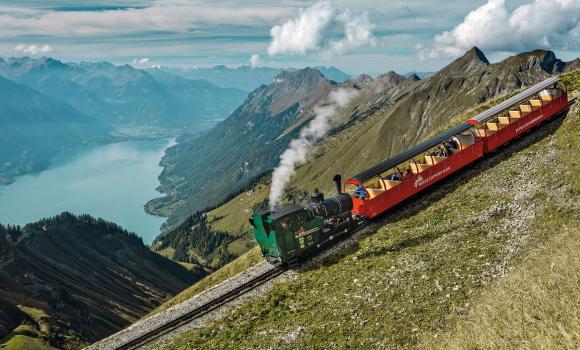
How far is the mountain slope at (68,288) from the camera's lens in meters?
93.7

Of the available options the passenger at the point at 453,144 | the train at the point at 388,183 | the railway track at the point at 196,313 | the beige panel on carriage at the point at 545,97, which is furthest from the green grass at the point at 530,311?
the beige panel on carriage at the point at 545,97

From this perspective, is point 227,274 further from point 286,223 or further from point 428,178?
point 428,178

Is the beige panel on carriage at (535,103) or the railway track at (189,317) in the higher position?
the beige panel on carriage at (535,103)

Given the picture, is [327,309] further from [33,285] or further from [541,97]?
[33,285]

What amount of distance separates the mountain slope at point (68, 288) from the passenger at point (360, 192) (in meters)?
71.3

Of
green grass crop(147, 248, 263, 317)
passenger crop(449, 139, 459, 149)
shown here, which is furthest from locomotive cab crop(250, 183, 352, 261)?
passenger crop(449, 139, 459, 149)

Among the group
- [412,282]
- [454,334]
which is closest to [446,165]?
[412,282]

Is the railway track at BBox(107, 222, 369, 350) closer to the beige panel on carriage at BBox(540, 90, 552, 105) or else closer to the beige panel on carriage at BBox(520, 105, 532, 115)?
the beige panel on carriage at BBox(520, 105, 532, 115)

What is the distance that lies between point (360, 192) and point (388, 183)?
249cm

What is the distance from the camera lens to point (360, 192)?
35.8 m

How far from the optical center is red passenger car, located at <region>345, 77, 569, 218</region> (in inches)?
1375

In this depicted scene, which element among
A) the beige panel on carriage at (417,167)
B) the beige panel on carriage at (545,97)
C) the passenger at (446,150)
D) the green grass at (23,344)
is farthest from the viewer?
the green grass at (23,344)

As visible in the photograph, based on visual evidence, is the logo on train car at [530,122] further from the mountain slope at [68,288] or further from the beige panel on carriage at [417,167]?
the mountain slope at [68,288]

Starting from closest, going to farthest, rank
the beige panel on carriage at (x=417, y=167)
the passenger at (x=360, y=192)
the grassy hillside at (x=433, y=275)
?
the grassy hillside at (x=433, y=275) → the passenger at (x=360, y=192) → the beige panel on carriage at (x=417, y=167)
